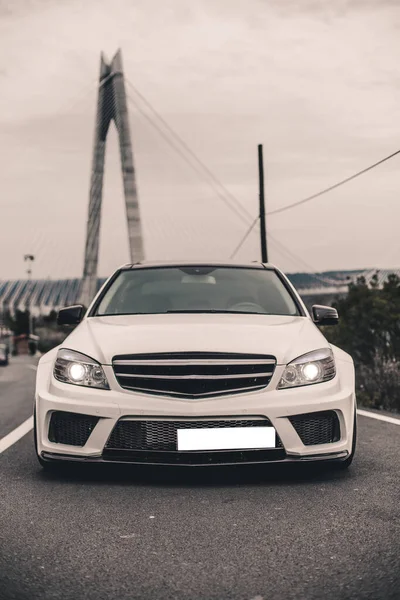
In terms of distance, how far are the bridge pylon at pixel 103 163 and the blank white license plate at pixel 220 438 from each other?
27.9m

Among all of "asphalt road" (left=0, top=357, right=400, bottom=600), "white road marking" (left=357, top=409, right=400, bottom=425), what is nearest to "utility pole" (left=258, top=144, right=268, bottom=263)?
"white road marking" (left=357, top=409, right=400, bottom=425)

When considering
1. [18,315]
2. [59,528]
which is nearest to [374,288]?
[59,528]

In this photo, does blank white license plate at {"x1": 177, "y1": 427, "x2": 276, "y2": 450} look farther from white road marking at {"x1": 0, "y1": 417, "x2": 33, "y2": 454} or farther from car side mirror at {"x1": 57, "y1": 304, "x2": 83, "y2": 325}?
white road marking at {"x1": 0, "y1": 417, "x2": 33, "y2": 454}

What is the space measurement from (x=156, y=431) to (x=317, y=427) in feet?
3.14

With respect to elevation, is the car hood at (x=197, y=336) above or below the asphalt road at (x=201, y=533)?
above

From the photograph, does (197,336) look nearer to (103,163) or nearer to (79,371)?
(79,371)

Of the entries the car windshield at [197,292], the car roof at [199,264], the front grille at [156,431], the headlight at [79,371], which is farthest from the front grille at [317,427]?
the car roof at [199,264]

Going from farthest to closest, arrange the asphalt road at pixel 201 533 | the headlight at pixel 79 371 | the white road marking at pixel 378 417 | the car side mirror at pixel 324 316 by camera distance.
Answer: the white road marking at pixel 378 417 → the car side mirror at pixel 324 316 → the headlight at pixel 79 371 → the asphalt road at pixel 201 533

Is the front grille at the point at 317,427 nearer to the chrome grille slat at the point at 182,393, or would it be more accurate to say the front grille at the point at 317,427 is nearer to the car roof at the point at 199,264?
the chrome grille slat at the point at 182,393

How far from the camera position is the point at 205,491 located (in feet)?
16.5

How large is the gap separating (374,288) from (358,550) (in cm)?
1732

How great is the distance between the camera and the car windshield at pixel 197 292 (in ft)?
20.7

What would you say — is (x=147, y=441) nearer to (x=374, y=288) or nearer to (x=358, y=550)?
(x=358, y=550)

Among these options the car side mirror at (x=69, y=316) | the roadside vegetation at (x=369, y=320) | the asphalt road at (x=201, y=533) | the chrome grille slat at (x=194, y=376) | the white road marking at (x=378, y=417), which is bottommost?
the roadside vegetation at (x=369, y=320)
